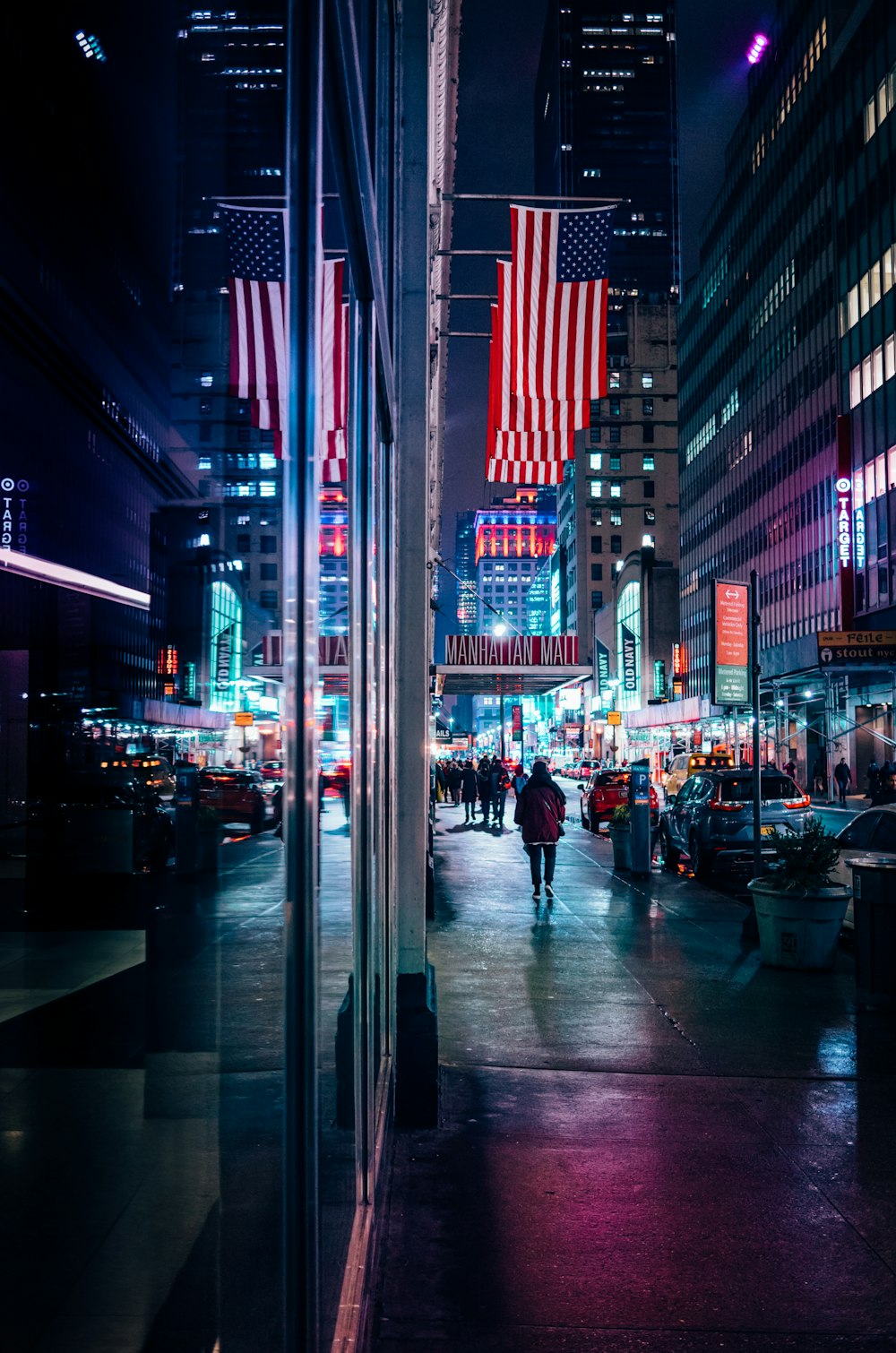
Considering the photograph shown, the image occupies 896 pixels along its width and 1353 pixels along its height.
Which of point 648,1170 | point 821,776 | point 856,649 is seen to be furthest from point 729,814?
point 821,776

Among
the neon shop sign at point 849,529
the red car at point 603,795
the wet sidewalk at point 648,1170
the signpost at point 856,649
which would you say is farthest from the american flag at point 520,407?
the neon shop sign at point 849,529

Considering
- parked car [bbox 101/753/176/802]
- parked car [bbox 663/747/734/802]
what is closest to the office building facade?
parked car [bbox 663/747/734/802]

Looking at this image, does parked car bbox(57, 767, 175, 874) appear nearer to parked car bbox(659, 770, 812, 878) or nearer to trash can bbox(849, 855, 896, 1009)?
parked car bbox(659, 770, 812, 878)

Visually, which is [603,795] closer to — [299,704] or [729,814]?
[729,814]

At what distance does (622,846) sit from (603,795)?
483 inches

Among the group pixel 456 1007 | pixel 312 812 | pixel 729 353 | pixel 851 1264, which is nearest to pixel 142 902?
pixel 456 1007

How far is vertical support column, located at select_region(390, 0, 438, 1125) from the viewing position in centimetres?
680

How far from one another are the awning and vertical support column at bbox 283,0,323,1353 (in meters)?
17.0

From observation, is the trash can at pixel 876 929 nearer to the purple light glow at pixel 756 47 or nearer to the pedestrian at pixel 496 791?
the pedestrian at pixel 496 791

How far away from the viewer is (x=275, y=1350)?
11.5ft

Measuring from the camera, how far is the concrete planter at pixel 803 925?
1020 cm

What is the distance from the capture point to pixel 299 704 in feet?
7.16

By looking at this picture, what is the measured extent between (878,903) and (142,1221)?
6.10 meters

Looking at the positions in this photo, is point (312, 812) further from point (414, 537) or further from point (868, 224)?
point (868, 224)
